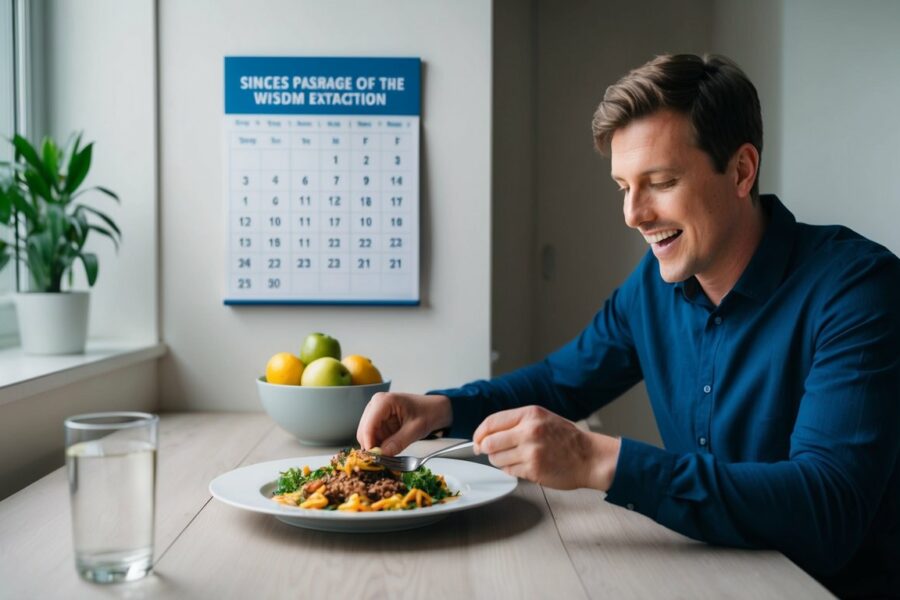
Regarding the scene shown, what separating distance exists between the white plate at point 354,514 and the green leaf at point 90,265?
758 mm

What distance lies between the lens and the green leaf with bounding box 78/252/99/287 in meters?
1.85

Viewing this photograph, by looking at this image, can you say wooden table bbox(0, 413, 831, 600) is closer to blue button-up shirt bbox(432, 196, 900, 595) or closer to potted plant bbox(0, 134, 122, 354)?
blue button-up shirt bbox(432, 196, 900, 595)

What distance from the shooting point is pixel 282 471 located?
1.29 metres

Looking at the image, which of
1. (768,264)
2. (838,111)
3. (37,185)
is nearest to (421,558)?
(768,264)

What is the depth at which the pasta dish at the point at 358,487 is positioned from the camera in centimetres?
108

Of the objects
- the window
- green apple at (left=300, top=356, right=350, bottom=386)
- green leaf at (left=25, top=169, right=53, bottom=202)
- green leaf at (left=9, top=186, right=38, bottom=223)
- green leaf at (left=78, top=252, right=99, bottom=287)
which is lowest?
green apple at (left=300, top=356, right=350, bottom=386)

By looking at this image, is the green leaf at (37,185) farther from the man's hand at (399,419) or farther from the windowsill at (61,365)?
the man's hand at (399,419)

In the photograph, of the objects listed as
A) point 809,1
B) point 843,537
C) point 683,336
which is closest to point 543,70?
point 809,1

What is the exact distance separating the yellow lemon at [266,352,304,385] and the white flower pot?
1.45 ft

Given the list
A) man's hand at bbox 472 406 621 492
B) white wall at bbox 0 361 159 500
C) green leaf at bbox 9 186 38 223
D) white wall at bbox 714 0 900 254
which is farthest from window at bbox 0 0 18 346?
white wall at bbox 714 0 900 254

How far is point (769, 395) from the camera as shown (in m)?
1.33

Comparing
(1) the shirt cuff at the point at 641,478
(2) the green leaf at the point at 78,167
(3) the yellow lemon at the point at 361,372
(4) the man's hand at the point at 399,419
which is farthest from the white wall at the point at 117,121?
(1) the shirt cuff at the point at 641,478

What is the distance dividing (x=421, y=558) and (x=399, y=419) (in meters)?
0.47

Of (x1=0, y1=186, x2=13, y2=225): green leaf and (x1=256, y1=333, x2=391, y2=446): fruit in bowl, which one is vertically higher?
(x1=0, y1=186, x2=13, y2=225): green leaf
